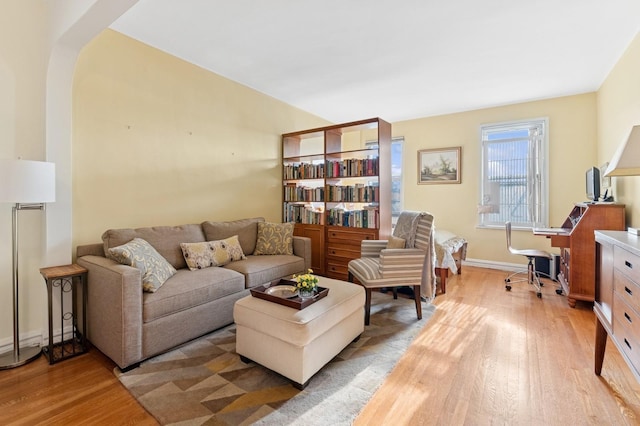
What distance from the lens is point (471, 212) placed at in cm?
505

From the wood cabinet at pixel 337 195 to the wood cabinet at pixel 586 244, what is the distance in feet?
6.43

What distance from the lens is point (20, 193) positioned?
6.11 feet

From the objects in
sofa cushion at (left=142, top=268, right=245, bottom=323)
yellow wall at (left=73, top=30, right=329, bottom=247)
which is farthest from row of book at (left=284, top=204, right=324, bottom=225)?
sofa cushion at (left=142, top=268, right=245, bottom=323)

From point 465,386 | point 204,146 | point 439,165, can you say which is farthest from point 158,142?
point 439,165

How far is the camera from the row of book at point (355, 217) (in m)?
3.78

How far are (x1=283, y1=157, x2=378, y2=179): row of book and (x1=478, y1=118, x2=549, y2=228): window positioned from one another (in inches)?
89.2

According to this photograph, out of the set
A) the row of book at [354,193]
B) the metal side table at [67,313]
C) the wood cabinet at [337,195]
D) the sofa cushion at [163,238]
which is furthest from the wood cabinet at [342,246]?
the metal side table at [67,313]

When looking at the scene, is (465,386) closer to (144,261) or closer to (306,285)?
(306,285)

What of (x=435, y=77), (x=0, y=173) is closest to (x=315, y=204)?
(x=435, y=77)

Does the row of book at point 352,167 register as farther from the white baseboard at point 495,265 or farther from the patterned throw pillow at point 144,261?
the white baseboard at point 495,265

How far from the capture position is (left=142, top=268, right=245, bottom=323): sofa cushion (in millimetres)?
2076

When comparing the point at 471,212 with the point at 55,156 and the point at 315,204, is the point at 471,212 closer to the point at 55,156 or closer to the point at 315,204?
the point at 315,204

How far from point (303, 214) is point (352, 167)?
103cm

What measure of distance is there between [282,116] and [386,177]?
6.29ft
